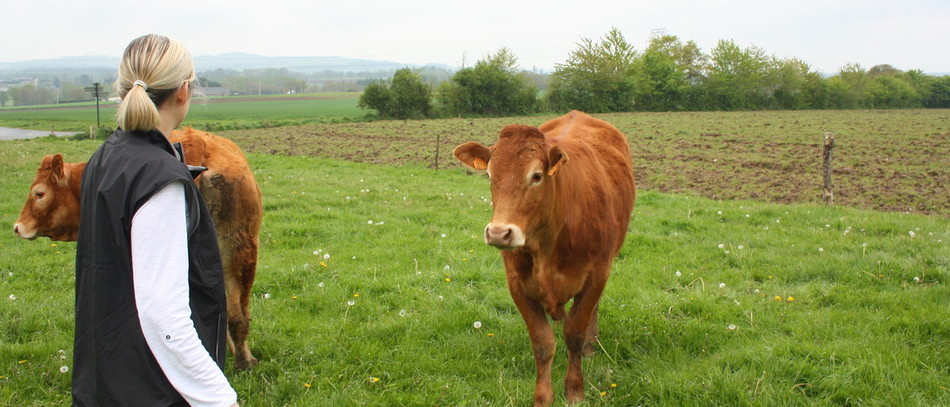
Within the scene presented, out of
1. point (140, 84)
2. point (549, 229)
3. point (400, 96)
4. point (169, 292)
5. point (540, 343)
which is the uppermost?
point (400, 96)

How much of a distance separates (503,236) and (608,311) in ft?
8.64

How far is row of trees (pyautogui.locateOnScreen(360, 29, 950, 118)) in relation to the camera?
168ft

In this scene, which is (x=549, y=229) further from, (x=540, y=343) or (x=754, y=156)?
(x=754, y=156)

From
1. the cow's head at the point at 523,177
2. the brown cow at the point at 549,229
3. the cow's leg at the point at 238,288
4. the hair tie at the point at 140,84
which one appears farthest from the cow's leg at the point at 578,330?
the hair tie at the point at 140,84

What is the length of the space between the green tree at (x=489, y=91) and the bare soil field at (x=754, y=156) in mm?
16257

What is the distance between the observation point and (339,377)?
4.63 m

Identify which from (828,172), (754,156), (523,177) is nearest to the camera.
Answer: (523,177)

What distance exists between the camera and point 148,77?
1.97 meters

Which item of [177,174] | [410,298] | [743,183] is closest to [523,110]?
[743,183]

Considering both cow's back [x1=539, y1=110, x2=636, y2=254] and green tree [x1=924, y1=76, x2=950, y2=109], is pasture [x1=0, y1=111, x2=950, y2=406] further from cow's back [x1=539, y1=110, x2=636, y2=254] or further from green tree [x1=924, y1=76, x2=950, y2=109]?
green tree [x1=924, y1=76, x2=950, y2=109]

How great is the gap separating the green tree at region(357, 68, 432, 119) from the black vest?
47.3m

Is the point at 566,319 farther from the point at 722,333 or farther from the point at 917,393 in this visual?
the point at 917,393

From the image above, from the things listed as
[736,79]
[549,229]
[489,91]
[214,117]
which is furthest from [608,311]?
[736,79]

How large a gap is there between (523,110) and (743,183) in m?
40.3
